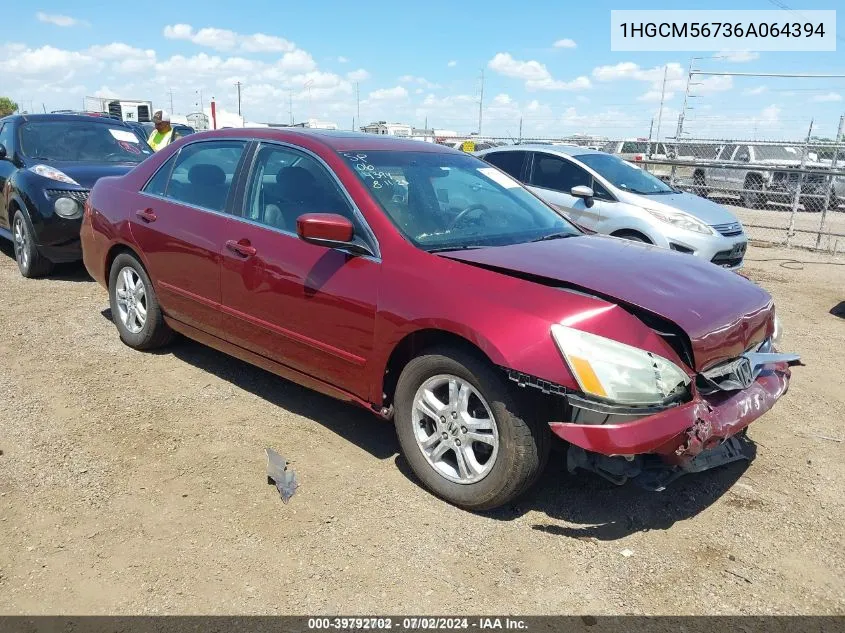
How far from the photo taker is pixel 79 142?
7910mm

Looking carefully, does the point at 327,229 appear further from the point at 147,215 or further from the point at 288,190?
the point at 147,215

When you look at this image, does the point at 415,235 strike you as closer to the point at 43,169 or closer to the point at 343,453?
the point at 343,453

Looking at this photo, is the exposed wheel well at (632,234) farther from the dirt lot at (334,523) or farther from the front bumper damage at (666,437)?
the front bumper damage at (666,437)

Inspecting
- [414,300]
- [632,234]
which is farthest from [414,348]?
[632,234]

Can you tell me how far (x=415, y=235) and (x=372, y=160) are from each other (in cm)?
65

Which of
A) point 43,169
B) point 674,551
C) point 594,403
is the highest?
point 43,169

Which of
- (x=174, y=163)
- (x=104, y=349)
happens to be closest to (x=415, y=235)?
(x=174, y=163)

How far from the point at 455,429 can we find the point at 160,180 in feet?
9.67

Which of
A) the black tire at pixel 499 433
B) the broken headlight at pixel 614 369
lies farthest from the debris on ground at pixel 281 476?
the broken headlight at pixel 614 369

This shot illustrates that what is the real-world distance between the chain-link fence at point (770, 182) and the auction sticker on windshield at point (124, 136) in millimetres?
5782

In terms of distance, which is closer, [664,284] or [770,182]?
[664,284]

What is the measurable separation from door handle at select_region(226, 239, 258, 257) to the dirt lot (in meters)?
0.99

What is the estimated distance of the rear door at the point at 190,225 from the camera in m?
4.11

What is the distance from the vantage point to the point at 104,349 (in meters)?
5.12
